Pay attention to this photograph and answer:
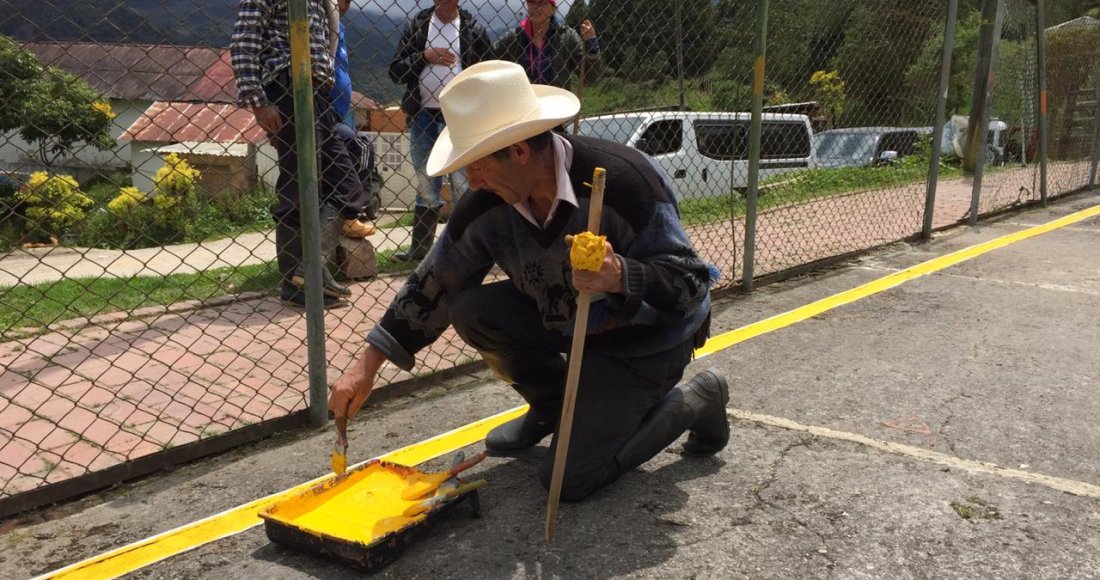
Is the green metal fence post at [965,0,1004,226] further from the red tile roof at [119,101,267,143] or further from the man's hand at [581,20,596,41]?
the red tile roof at [119,101,267,143]

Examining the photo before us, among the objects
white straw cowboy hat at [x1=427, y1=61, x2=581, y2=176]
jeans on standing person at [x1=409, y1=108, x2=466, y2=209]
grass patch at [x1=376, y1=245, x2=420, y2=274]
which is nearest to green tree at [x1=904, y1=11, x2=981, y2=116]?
jeans on standing person at [x1=409, y1=108, x2=466, y2=209]

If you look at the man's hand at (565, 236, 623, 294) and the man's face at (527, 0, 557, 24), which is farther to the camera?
the man's face at (527, 0, 557, 24)

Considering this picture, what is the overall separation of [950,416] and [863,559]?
1299mm

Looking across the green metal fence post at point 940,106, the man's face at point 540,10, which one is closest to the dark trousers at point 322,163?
the man's face at point 540,10

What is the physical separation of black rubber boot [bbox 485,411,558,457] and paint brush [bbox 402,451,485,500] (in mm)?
431

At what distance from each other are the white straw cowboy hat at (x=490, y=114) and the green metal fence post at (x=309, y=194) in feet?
3.20

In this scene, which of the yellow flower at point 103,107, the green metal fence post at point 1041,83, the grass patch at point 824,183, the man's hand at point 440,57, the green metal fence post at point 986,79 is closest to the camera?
the yellow flower at point 103,107

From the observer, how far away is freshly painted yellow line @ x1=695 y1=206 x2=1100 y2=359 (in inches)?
183

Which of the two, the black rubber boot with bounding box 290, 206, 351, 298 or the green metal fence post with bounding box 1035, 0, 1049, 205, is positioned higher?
the green metal fence post with bounding box 1035, 0, 1049, 205

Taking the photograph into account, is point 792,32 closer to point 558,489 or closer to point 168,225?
point 558,489

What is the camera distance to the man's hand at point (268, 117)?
15.9ft

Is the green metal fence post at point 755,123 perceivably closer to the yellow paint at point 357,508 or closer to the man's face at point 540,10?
the man's face at point 540,10

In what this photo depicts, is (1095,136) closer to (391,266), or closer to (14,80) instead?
(391,266)

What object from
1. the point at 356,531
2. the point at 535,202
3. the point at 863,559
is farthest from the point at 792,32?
the point at 356,531
